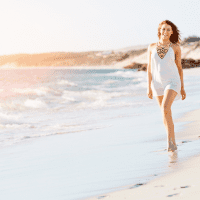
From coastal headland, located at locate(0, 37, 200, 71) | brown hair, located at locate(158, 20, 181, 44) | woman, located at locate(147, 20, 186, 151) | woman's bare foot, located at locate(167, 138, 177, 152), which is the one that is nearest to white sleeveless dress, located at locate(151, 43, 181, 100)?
woman, located at locate(147, 20, 186, 151)

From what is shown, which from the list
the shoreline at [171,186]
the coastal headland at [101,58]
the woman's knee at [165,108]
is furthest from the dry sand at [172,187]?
the coastal headland at [101,58]

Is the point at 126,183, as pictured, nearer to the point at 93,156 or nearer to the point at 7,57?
the point at 93,156

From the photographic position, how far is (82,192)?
2652 millimetres

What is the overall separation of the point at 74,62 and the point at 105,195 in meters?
138

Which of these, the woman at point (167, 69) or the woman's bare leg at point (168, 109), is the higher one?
the woman at point (167, 69)

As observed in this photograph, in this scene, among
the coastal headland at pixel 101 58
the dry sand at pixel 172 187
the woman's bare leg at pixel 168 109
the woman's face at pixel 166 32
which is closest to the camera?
the dry sand at pixel 172 187

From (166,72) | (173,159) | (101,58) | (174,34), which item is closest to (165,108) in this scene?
(166,72)

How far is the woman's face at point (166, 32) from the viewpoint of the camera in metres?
3.74

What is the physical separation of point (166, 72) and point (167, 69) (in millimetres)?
39

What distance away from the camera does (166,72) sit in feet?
12.1

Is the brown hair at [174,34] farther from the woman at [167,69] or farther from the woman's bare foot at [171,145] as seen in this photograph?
the woman's bare foot at [171,145]

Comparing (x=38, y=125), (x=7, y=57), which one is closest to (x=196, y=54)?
(x=7, y=57)

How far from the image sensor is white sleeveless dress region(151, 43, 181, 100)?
12.0 feet

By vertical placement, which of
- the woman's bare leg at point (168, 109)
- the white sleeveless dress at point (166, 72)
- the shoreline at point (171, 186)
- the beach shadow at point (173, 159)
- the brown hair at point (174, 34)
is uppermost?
the brown hair at point (174, 34)
